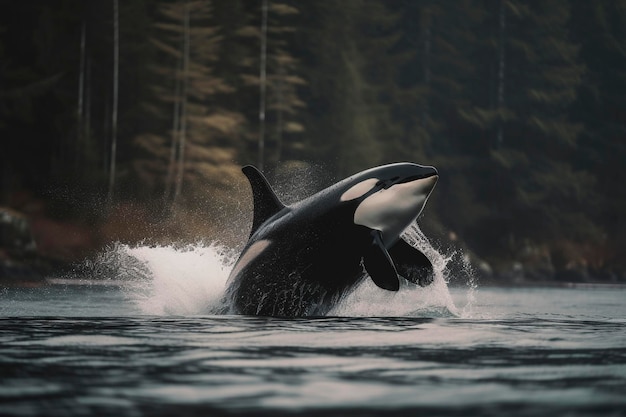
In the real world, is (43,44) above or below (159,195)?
above

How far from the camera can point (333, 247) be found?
46.1ft

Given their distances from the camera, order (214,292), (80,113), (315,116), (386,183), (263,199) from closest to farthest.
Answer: (386,183), (263,199), (214,292), (80,113), (315,116)

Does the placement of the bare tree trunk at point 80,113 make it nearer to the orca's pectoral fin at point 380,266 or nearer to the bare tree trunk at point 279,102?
the bare tree trunk at point 279,102

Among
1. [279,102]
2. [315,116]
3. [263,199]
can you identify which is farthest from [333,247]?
[315,116]

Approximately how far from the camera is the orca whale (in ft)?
45.9

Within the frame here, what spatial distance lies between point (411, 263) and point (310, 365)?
5791 mm

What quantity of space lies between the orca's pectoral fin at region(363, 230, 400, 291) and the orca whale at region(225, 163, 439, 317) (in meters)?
0.01

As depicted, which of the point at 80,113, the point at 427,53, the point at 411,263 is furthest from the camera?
the point at 427,53

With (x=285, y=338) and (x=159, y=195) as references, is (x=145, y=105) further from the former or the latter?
(x=285, y=338)

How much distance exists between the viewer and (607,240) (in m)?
71.4

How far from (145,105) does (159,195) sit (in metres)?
7.52

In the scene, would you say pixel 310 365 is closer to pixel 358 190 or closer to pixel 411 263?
pixel 358 190

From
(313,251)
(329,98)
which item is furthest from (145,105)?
(313,251)

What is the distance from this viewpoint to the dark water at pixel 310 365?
7086 millimetres
